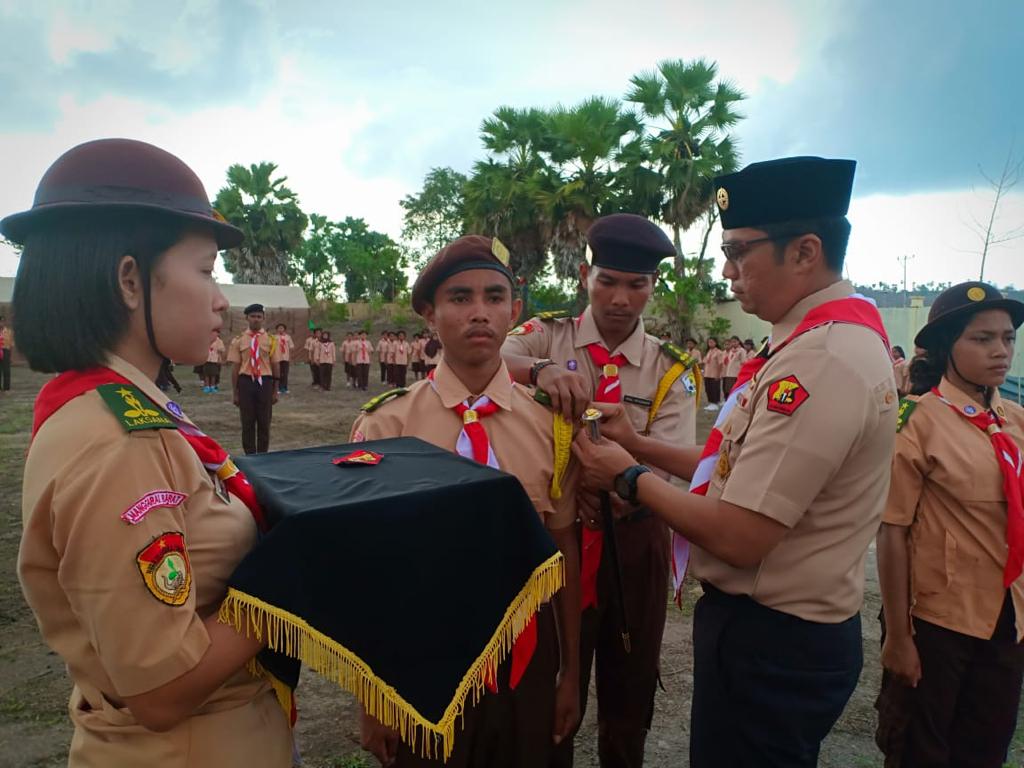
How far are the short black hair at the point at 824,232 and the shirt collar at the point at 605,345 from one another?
1.23 metres

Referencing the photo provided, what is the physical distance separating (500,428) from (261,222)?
36018 millimetres

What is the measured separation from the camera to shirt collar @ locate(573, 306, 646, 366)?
3217 millimetres

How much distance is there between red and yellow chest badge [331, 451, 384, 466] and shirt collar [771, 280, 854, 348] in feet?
3.87

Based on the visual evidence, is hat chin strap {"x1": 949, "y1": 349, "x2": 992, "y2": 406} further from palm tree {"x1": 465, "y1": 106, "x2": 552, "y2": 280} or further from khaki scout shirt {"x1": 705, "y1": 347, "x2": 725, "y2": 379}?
palm tree {"x1": 465, "y1": 106, "x2": 552, "y2": 280}

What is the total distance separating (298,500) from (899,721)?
2.67 meters

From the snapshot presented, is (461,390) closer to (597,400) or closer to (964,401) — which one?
(597,400)

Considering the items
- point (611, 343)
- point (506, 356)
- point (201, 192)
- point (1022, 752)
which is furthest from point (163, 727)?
point (1022, 752)

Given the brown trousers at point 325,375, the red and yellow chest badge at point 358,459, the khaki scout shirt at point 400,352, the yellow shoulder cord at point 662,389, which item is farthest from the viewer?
the khaki scout shirt at point 400,352

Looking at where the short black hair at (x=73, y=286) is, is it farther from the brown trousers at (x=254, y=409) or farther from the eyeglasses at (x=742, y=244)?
the brown trousers at (x=254, y=409)

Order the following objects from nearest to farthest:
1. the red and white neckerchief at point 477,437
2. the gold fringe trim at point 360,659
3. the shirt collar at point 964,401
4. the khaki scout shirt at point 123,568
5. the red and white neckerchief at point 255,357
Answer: the khaki scout shirt at point 123,568 → the gold fringe trim at point 360,659 → the red and white neckerchief at point 477,437 → the shirt collar at point 964,401 → the red and white neckerchief at point 255,357

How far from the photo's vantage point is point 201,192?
1480 millimetres

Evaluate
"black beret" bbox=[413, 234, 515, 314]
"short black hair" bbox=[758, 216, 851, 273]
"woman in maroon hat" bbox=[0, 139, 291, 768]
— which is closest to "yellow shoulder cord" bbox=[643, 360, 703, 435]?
"black beret" bbox=[413, 234, 515, 314]

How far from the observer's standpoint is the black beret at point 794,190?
195 centimetres

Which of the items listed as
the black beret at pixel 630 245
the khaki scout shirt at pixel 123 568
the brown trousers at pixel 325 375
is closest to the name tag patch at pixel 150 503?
the khaki scout shirt at pixel 123 568
